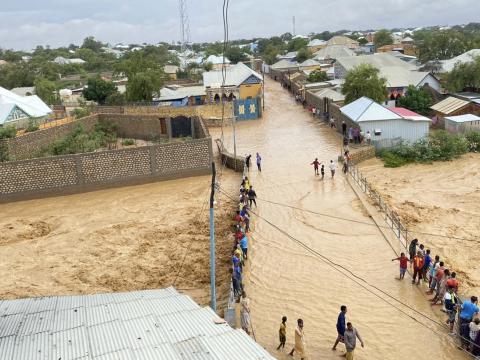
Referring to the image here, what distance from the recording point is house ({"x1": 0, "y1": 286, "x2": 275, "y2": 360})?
19.1 feet

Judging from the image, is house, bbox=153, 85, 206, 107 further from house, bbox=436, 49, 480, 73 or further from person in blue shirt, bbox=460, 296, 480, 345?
person in blue shirt, bbox=460, 296, 480, 345

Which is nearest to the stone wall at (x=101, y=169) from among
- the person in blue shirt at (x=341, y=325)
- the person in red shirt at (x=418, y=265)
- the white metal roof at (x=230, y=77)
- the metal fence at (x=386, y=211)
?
the metal fence at (x=386, y=211)

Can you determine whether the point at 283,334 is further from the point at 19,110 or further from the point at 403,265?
the point at 19,110

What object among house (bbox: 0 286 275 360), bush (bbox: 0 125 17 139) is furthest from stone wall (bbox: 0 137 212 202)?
house (bbox: 0 286 275 360)

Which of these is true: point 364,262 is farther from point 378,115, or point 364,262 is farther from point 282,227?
point 378,115

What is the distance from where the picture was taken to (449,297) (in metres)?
10.1

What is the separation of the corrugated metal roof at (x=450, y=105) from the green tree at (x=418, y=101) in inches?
50.5

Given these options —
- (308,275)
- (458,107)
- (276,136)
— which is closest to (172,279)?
(308,275)

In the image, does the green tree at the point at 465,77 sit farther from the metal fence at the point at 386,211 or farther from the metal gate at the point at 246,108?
the metal fence at the point at 386,211

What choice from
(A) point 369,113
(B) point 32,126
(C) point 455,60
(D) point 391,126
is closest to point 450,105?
(D) point 391,126

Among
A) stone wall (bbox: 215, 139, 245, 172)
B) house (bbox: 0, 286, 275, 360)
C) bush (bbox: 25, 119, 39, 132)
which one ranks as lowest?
stone wall (bbox: 215, 139, 245, 172)

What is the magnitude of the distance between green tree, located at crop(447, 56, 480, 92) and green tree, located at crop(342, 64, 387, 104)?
7.54 metres

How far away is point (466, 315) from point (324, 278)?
406 cm

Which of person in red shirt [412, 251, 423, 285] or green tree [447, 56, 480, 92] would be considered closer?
person in red shirt [412, 251, 423, 285]
